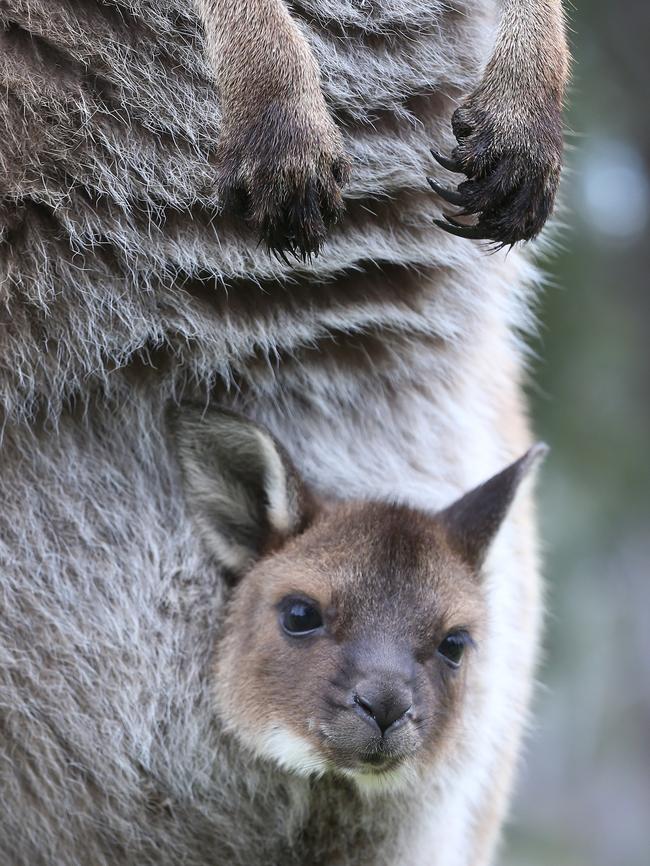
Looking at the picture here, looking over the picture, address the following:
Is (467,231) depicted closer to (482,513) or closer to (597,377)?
(482,513)

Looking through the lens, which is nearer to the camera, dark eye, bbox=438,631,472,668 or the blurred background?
dark eye, bbox=438,631,472,668

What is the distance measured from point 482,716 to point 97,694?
2.46ft

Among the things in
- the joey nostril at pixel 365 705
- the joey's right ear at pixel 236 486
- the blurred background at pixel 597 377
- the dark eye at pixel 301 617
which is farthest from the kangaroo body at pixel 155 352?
the blurred background at pixel 597 377

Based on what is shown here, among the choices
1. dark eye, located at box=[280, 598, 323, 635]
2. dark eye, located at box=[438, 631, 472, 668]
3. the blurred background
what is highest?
dark eye, located at box=[280, 598, 323, 635]

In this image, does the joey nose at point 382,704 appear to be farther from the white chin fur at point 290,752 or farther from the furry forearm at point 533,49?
the furry forearm at point 533,49

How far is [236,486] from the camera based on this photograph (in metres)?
2.47

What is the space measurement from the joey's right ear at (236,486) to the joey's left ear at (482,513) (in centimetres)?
29

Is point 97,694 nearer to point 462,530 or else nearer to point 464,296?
point 462,530

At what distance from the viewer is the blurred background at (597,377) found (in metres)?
5.58

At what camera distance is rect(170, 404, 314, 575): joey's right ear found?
241 centimetres

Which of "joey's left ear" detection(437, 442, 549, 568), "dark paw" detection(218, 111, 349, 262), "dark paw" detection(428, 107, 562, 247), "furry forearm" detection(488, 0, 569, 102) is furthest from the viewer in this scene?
"joey's left ear" detection(437, 442, 549, 568)

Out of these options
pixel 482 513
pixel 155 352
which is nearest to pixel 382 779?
pixel 482 513

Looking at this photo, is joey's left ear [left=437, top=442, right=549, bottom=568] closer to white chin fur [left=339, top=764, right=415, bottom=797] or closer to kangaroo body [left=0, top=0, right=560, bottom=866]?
kangaroo body [left=0, top=0, right=560, bottom=866]

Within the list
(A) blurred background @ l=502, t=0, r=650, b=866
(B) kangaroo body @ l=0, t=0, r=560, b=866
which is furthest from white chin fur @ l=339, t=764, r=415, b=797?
(A) blurred background @ l=502, t=0, r=650, b=866
